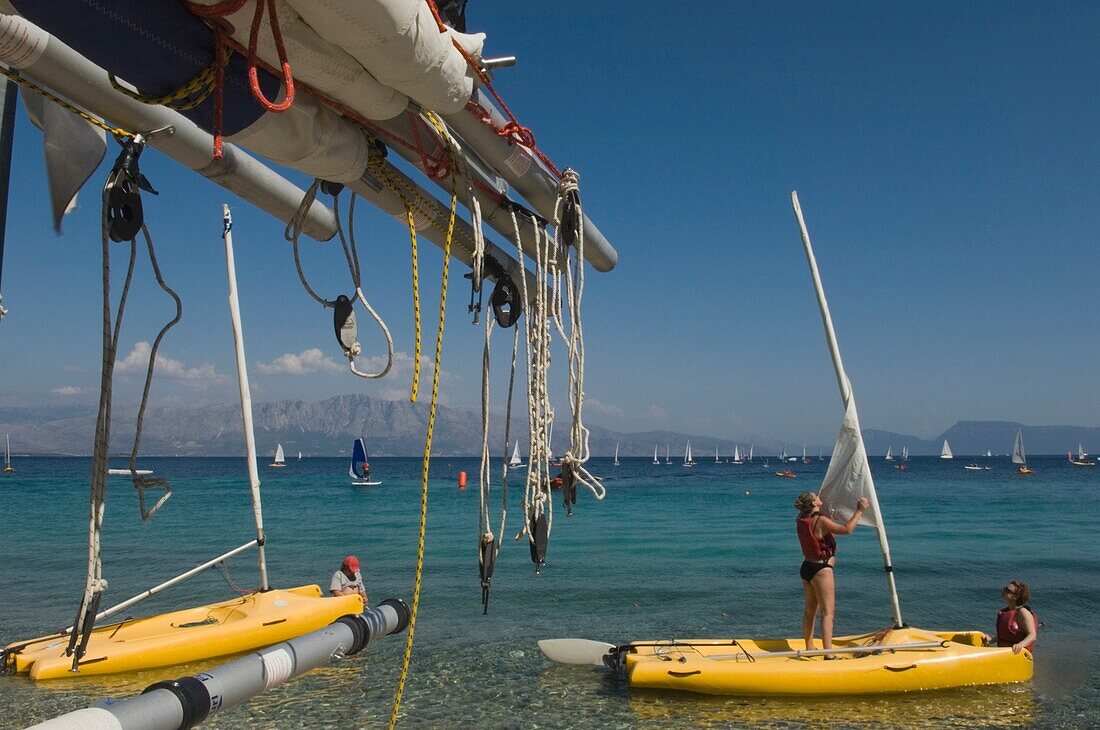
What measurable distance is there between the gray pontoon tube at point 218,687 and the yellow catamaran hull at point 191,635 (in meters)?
6.06

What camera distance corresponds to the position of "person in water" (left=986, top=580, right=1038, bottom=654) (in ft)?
28.8

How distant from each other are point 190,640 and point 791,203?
8794 mm

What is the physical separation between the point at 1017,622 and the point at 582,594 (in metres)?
8.26

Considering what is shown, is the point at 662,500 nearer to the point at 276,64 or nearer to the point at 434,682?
the point at 434,682

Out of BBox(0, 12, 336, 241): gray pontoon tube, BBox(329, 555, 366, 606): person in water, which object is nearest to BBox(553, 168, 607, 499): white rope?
BBox(0, 12, 336, 241): gray pontoon tube

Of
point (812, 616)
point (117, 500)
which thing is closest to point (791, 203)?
point (812, 616)

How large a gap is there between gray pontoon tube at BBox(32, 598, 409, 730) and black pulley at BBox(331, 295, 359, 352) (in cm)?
145

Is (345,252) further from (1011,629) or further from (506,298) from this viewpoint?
(1011,629)

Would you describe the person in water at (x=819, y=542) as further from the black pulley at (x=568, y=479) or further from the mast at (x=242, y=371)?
the mast at (x=242, y=371)

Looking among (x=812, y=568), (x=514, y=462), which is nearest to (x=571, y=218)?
(x=812, y=568)

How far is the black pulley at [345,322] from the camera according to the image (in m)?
4.41

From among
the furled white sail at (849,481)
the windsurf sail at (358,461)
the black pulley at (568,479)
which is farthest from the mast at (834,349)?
the windsurf sail at (358,461)

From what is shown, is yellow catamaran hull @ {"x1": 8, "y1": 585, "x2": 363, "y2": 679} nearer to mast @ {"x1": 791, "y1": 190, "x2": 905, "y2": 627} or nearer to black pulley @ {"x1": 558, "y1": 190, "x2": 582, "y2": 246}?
mast @ {"x1": 791, "y1": 190, "x2": 905, "y2": 627}

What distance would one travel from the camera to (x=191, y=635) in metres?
9.88
